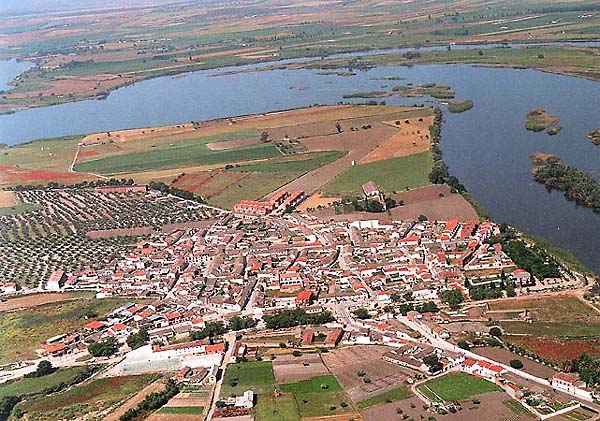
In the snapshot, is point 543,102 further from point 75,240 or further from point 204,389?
point 204,389

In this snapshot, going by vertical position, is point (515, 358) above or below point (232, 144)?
below

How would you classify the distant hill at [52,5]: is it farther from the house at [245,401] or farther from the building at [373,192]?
the house at [245,401]

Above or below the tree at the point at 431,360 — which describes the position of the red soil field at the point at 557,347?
below

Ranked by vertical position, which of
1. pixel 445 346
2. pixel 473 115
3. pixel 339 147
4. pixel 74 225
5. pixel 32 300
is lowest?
pixel 445 346

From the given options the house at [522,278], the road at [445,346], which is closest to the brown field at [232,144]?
the house at [522,278]

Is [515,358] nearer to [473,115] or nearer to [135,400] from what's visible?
[135,400]

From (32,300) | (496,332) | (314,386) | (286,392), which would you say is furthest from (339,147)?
(286,392)
